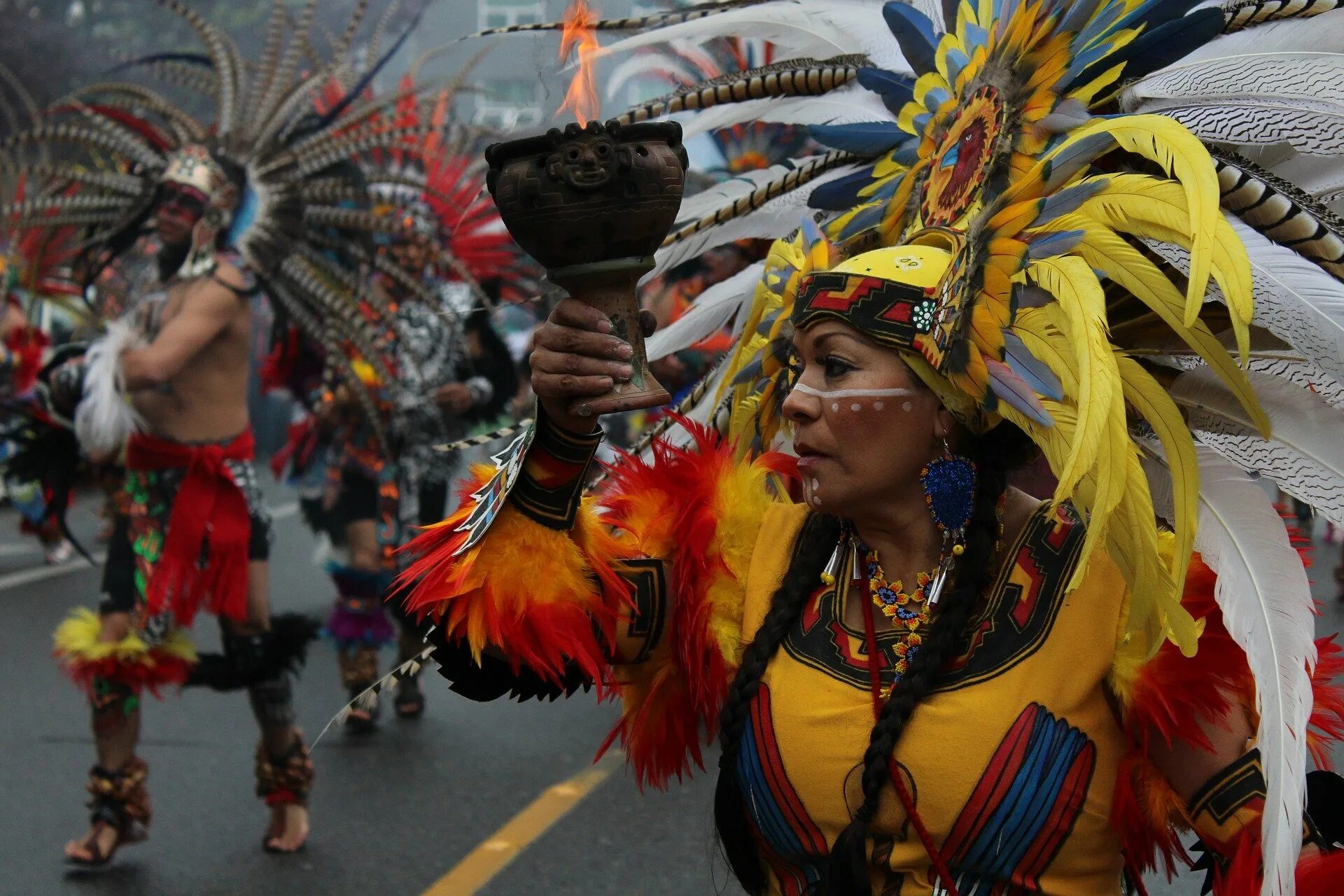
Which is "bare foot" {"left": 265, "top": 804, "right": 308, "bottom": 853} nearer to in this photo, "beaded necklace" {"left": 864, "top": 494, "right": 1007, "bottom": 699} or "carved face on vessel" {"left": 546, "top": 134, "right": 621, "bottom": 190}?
"beaded necklace" {"left": 864, "top": 494, "right": 1007, "bottom": 699}

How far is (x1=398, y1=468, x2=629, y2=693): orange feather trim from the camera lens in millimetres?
2293

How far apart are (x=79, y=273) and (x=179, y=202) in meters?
1.01

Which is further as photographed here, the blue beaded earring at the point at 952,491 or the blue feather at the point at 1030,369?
the blue beaded earring at the point at 952,491

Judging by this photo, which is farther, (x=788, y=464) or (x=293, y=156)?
(x=293, y=156)

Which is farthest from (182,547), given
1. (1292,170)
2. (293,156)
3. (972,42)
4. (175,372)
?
(1292,170)

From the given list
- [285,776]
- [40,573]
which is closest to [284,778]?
[285,776]

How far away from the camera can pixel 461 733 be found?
676 cm

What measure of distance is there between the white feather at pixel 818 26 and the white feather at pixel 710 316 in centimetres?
44

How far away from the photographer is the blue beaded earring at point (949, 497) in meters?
2.36

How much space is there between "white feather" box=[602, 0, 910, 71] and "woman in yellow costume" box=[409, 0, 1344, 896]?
1.35 ft

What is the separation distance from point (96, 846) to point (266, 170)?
244cm

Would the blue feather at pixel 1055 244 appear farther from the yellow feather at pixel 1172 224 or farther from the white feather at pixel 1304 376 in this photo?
the white feather at pixel 1304 376

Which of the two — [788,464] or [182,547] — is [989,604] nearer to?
[788,464]

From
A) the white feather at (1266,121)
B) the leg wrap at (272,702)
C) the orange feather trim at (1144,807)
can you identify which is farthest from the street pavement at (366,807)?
the white feather at (1266,121)
